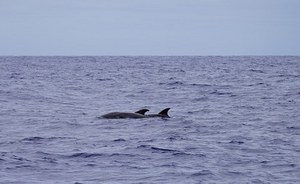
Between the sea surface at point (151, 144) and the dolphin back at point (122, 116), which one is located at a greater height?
the dolphin back at point (122, 116)

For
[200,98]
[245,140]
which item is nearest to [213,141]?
[245,140]

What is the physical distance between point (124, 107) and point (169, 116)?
5.07 m

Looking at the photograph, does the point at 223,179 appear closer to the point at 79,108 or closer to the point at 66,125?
the point at 66,125

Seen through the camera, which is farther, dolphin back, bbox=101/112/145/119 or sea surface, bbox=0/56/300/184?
dolphin back, bbox=101/112/145/119

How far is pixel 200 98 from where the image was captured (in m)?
33.1

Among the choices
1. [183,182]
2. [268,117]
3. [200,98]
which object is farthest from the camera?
[200,98]

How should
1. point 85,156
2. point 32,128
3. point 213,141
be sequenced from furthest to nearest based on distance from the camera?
point 32,128 < point 213,141 < point 85,156

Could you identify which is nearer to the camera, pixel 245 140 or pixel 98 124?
pixel 245 140

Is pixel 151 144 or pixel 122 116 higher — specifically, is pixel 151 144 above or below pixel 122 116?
below

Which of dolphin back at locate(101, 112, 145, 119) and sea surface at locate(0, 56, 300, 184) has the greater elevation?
dolphin back at locate(101, 112, 145, 119)

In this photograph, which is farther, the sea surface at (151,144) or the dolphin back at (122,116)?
the dolphin back at (122,116)

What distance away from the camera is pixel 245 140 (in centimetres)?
1688

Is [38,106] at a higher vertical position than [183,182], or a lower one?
higher

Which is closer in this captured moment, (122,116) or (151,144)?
(151,144)
